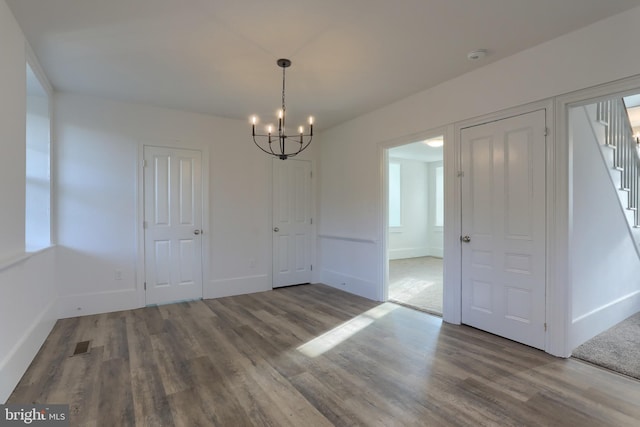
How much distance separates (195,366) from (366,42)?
3.04 m

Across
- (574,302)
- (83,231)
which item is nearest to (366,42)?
(574,302)

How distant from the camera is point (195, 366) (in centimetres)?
256

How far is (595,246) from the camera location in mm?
3064

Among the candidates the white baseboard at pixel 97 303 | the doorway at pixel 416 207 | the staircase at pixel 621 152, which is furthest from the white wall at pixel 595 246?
the white baseboard at pixel 97 303

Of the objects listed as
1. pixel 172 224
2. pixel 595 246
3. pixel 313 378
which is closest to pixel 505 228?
pixel 595 246

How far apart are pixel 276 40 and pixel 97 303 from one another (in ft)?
12.3

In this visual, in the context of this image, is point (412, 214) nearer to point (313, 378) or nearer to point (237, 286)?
point (237, 286)

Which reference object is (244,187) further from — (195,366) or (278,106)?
(195,366)

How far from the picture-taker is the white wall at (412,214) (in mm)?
8305

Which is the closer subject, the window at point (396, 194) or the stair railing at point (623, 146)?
the stair railing at point (623, 146)

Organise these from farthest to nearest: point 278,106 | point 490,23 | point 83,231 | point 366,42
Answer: point 278,106 → point 83,231 → point 366,42 → point 490,23

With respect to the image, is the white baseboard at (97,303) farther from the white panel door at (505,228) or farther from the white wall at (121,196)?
the white panel door at (505,228)

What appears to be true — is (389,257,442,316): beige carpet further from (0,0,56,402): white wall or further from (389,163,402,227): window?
(0,0,56,402): white wall

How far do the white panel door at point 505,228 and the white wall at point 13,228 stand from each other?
3874mm
